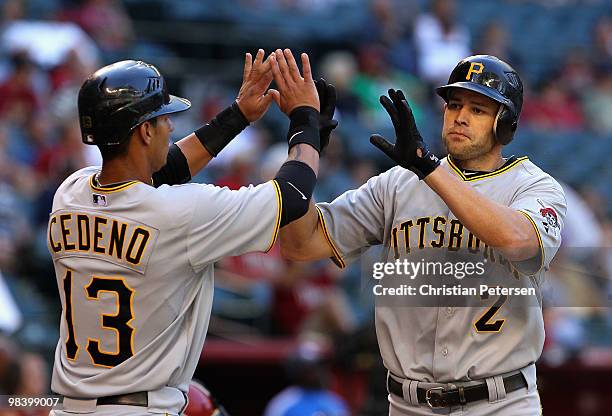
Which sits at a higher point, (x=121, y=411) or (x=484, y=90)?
(x=484, y=90)

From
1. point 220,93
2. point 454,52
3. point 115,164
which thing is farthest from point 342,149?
point 115,164

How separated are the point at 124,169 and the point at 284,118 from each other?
7.51 m

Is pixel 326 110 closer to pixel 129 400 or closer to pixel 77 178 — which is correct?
pixel 77 178

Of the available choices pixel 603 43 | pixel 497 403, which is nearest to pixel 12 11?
pixel 497 403

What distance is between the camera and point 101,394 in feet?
11.7

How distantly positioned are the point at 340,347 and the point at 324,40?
4886 millimetres

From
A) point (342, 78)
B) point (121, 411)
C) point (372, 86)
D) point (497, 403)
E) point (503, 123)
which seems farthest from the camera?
point (372, 86)

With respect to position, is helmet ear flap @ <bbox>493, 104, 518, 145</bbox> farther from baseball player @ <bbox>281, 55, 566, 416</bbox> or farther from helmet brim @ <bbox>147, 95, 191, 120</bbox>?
helmet brim @ <bbox>147, 95, 191, 120</bbox>

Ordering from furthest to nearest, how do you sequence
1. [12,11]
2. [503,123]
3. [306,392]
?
[12,11]
[306,392]
[503,123]

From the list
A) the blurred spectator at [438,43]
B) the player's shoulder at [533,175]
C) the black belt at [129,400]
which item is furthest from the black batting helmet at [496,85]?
the blurred spectator at [438,43]

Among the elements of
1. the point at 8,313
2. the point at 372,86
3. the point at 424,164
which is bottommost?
the point at 8,313

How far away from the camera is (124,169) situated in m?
3.72

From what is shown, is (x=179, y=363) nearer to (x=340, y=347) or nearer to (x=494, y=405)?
(x=494, y=405)

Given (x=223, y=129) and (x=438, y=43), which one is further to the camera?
(x=438, y=43)
